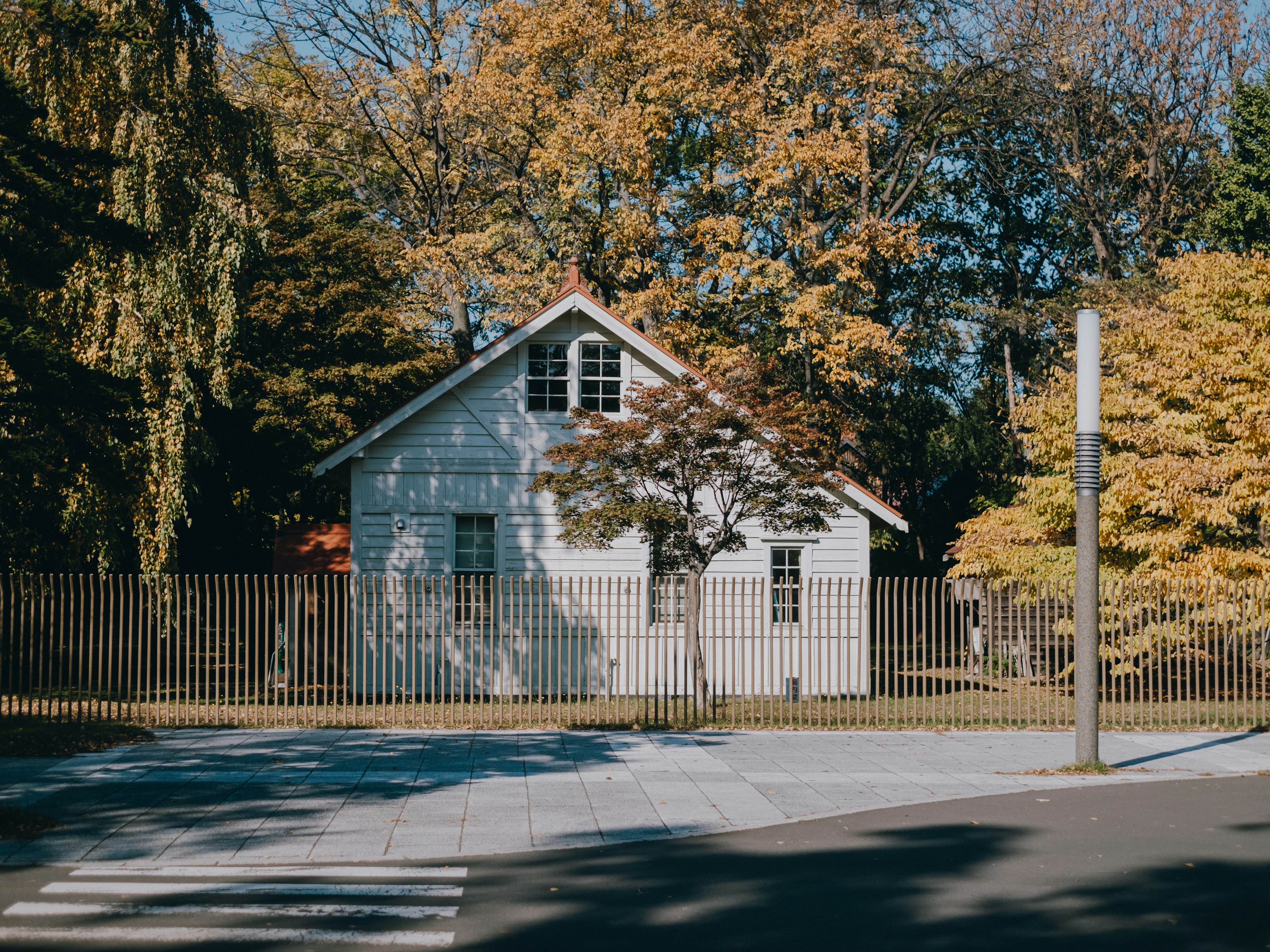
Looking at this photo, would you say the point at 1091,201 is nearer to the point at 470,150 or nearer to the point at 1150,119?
the point at 1150,119

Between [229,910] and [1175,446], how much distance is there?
1690cm

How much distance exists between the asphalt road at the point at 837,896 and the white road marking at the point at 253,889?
0.09 m

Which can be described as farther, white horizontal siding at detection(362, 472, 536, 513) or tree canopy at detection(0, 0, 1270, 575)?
tree canopy at detection(0, 0, 1270, 575)

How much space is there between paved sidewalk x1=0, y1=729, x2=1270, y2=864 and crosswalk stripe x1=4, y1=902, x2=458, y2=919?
1236 mm

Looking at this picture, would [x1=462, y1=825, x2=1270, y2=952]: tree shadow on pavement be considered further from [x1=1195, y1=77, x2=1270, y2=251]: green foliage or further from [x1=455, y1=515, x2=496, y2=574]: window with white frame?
[x1=1195, y1=77, x2=1270, y2=251]: green foliage

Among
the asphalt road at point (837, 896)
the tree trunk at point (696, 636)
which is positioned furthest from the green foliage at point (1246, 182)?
the asphalt road at point (837, 896)

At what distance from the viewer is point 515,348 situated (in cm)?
2228

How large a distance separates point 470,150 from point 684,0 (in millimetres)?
7023

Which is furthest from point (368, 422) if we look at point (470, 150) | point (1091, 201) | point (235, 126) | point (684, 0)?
point (1091, 201)

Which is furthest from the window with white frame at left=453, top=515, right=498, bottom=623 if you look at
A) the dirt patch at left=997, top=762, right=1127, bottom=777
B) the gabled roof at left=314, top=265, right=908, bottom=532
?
the dirt patch at left=997, top=762, right=1127, bottom=777

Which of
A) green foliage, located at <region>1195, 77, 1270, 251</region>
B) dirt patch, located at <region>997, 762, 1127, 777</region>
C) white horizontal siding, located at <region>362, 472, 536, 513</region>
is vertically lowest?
dirt patch, located at <region>997, 762, 1127, 777</region>

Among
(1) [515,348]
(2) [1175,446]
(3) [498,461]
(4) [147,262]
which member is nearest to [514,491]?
(3) [498,461]

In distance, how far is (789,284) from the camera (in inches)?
1192

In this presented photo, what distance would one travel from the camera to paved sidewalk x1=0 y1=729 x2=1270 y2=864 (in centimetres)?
928
